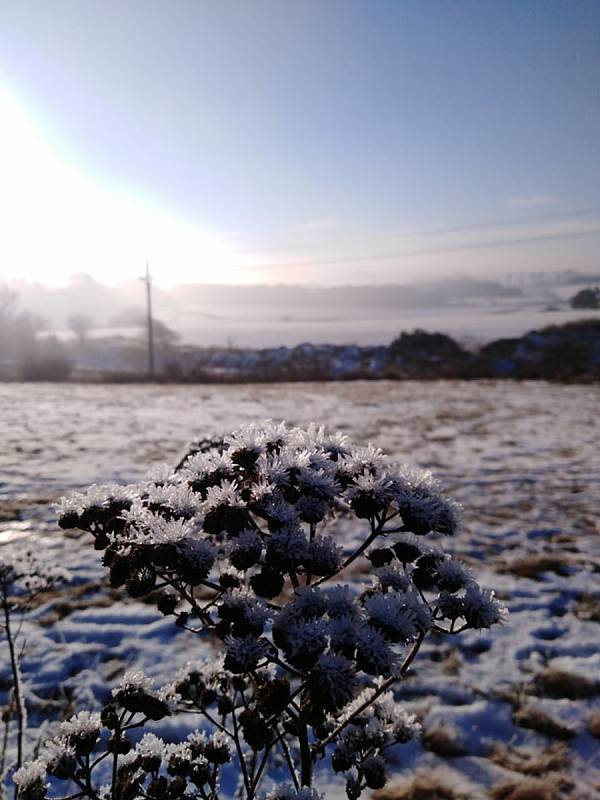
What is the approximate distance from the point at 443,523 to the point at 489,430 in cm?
1260

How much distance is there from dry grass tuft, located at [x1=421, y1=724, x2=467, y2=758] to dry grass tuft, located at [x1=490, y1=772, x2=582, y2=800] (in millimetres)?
343

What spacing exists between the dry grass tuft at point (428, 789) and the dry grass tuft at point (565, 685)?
1239mm

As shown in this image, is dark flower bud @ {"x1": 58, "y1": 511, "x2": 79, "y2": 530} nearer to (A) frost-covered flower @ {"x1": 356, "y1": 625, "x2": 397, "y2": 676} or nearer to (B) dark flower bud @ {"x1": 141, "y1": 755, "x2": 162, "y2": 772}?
(B) dark flower bud @ {"x1": 141, "y1": 755, "x2": 162, "y2": 772}

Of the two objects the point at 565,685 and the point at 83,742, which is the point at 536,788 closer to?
the point at 565,685

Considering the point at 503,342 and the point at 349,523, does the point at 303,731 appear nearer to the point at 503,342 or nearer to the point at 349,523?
the point at 349,523

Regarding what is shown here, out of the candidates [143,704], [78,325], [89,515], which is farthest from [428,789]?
[78,325]

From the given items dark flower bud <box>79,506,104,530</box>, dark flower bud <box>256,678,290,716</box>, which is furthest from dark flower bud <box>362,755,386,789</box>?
dark flower bud <box>79,506,104,530</box>

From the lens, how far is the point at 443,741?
348 centimetres

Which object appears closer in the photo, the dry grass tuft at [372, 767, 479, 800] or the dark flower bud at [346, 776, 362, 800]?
the dark flower bud at [346, 776, 362, 800]

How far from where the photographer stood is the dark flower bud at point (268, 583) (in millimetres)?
1740

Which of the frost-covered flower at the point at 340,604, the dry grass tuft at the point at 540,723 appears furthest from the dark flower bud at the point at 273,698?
the dry grass tuft at the point at 540,723

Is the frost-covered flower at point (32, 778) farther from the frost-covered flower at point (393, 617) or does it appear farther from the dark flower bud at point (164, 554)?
the frost-covered flower at point (393, 617)

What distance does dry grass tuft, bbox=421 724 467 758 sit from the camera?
3.41 m

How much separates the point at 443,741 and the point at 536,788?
24.5 inches
